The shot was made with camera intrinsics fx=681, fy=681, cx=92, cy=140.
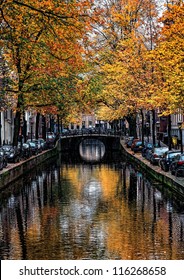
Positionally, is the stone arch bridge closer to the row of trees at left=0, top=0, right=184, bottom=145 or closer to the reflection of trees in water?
the row of trees at left=0, top=0, right=184, bottom=145

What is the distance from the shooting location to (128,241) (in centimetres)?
2156

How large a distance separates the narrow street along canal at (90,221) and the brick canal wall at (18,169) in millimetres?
604

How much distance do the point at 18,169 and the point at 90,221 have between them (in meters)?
21.6

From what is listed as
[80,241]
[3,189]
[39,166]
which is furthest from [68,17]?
[39,166]

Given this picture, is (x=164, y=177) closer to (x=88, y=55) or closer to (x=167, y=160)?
(x=167, y=160)

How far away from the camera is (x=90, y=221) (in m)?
26.3

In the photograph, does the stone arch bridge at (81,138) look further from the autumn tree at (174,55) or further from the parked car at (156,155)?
the autumn tree at (174,55)

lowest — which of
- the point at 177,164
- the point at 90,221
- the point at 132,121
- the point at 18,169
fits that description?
the point at 90,221

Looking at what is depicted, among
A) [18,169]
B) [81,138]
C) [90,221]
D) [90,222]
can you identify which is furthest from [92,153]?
[90,222]

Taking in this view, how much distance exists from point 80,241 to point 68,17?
7221mm

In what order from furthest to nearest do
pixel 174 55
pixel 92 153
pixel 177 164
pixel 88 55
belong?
1. pixel 92 153
2. pixel 88 55
3. pixel 174 55
4. pixel 177 164

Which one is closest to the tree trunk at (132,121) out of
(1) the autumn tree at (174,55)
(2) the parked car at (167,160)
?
(2) the parked car at (167,160)

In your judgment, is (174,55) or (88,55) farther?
(88,55)
